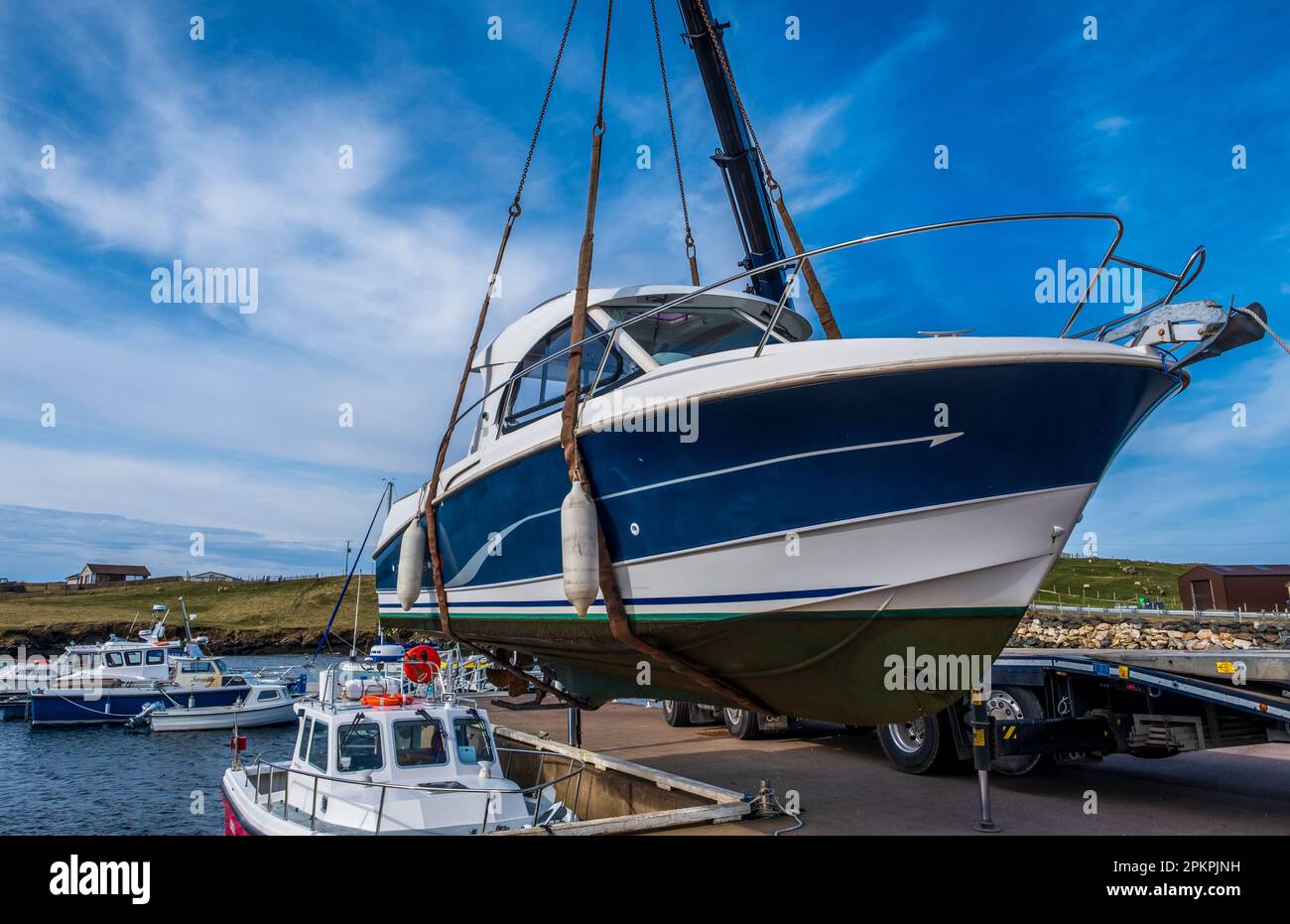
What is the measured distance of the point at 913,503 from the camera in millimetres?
4234

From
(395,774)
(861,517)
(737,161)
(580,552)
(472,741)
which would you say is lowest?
(395,774)

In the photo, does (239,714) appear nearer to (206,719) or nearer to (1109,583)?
(206,719)

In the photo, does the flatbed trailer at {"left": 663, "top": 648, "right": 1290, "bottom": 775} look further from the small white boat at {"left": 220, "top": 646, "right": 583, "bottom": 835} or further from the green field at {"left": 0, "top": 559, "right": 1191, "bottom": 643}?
the green field at {"left": 0, "top": 559, "right": 1191, "bottom": 643}

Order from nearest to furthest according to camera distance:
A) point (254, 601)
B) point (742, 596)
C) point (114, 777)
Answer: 1. point (742, 596)
2. point (114, 777)
3. point (254, 601)

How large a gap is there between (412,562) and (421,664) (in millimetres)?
947

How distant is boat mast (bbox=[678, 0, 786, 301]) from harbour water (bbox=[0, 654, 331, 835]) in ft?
37.0

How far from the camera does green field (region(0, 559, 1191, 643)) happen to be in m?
59.2

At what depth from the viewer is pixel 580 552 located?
184 inches

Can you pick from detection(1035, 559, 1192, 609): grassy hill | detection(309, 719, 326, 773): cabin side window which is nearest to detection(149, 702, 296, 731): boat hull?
detection(309, 719, 326, 773): cabin side window

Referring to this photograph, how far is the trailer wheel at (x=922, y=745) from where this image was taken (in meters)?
7.15

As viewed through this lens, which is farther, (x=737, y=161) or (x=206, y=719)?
(x=206, y=719)

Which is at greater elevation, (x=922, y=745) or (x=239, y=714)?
(x=922, y=745)

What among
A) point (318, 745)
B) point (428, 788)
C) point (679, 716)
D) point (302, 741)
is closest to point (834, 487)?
point (428, 788)
